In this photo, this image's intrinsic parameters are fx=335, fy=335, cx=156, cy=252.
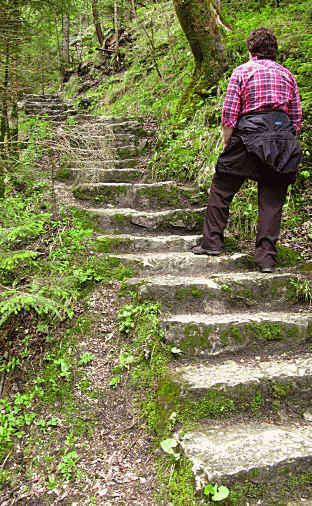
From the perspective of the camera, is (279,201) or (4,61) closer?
(279,201)

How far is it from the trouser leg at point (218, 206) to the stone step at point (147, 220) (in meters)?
0.64

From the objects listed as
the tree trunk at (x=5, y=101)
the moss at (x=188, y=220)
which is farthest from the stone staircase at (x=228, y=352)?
the tree trunk at (x=5, y=101)

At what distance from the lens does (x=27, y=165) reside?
13.6 feet

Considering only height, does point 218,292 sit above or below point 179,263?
below

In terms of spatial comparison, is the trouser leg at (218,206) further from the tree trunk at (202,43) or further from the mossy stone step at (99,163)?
the tree trunk at (202,43)

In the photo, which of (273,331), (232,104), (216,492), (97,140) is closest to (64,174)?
(97,140)

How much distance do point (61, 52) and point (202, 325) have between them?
21.0 meters

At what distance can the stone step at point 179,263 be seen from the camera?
331cm

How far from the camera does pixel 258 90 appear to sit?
3023 mm

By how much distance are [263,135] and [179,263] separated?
140 centimetres

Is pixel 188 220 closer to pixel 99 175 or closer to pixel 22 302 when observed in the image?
pixel 99 175

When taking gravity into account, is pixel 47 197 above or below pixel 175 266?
above

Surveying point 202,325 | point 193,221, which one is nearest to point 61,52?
point 193,221

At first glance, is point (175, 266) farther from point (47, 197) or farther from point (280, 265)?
point (47, 197)
